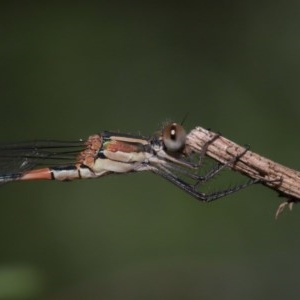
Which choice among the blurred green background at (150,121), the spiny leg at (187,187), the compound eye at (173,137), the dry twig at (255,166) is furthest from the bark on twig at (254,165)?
the blurred green background at (150,121)

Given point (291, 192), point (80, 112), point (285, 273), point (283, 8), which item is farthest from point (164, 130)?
point (283, 8)

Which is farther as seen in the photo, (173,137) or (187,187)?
(187,187)

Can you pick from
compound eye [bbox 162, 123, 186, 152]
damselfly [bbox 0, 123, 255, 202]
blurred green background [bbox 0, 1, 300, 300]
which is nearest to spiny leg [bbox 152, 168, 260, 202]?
damselfly [bbox 0, 123, 255, 202]

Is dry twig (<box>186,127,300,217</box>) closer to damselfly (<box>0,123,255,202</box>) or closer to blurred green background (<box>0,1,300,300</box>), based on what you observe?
damselfly (<box>0,123,255,202</box>)

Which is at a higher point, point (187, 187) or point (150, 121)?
point (150, 121)

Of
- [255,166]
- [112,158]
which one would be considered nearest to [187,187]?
[112,158]

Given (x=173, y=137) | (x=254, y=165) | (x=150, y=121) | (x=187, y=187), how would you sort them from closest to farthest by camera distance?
(x=254, y=165) → (x=173, y=137) → (x=187, y=187) → (x=150, y=121)

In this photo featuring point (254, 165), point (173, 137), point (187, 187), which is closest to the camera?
point (254, 165)

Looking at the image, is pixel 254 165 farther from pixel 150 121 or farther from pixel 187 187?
pixel 150 121
